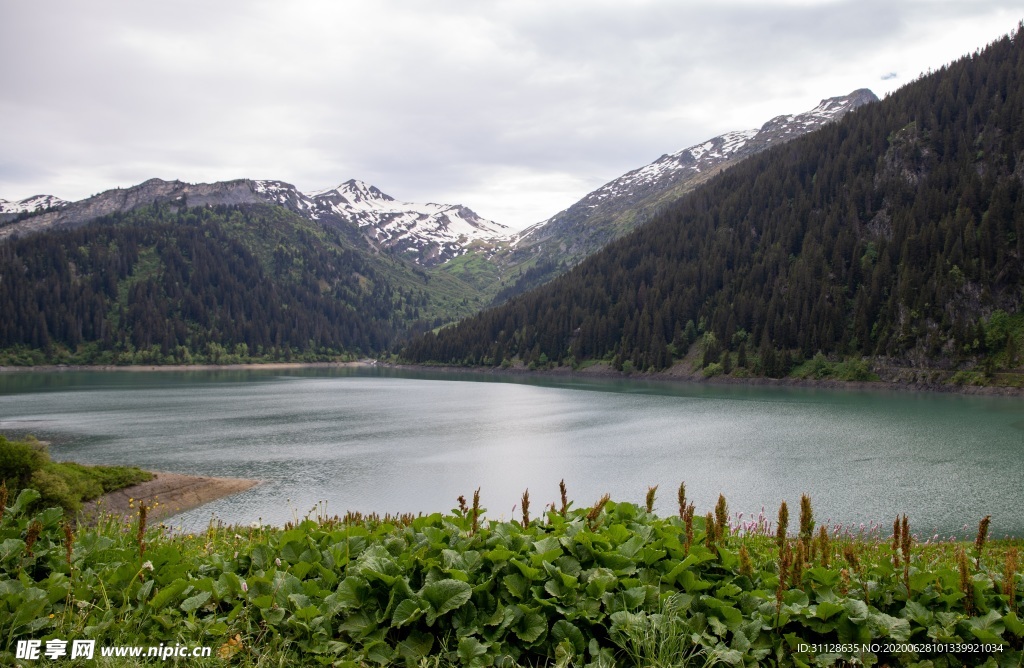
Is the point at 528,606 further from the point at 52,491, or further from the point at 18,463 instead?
the point at 18,463

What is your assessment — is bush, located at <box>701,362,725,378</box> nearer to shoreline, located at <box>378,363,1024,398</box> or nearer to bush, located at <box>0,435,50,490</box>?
shoreline, located at <box>378,363,1024,398</box>

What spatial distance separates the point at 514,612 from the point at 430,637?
0.91 m

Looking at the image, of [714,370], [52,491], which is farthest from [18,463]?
[714,370]

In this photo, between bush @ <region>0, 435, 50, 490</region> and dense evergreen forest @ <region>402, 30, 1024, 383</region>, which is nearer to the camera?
bush @ <region>0, 435, 50, 490</region>

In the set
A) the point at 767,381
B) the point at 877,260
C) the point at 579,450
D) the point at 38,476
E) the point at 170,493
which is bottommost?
the point at 579,450

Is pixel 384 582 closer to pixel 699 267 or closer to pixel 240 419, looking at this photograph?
pixel 240 419

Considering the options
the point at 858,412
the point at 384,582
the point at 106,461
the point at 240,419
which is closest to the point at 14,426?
the point at 240,419

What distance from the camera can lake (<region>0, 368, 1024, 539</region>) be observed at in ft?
111

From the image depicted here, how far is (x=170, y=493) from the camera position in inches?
1363

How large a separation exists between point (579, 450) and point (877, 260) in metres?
131

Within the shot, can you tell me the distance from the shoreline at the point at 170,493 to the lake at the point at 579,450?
4.26ft

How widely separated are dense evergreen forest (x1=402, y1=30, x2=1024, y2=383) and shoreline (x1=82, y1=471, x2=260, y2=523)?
116 meters

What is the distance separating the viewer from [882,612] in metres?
6.84

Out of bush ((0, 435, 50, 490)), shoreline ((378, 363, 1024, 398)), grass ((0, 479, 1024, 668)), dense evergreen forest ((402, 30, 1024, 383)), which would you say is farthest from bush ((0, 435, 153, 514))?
dense evergreen forest ((402, 30, 1024, 383))
